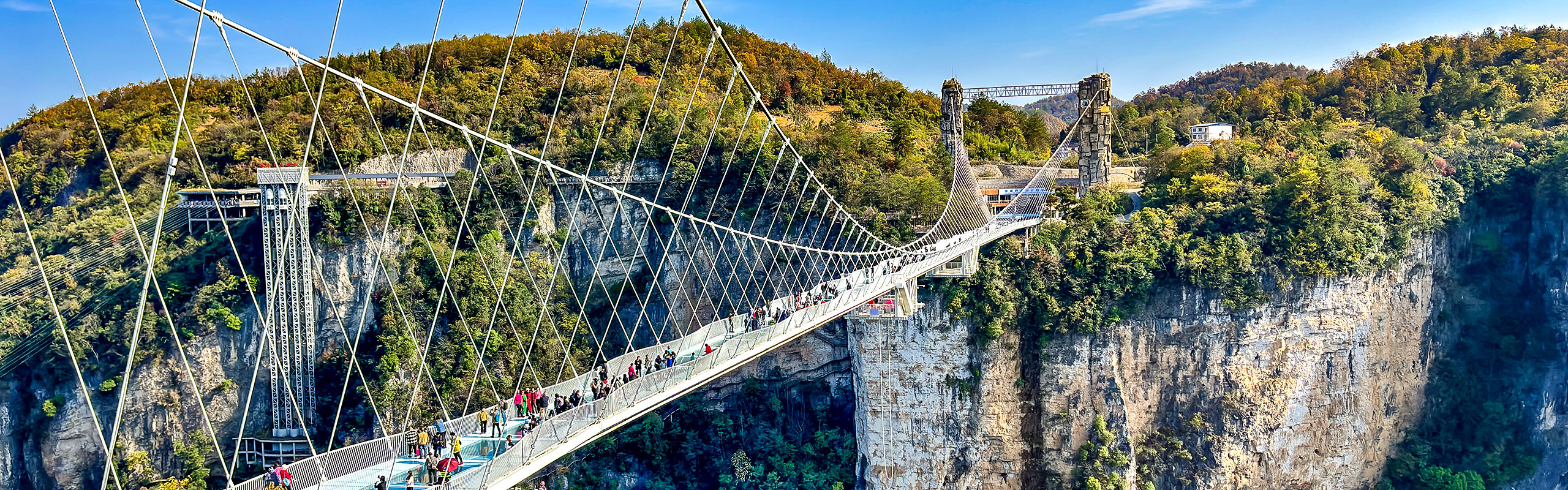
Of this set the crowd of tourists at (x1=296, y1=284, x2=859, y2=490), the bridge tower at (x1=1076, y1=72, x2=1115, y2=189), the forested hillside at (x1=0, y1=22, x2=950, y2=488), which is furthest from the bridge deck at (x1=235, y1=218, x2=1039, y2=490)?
the bridge tower at (x1=1076, y1=72, x2=1115, y2=189)

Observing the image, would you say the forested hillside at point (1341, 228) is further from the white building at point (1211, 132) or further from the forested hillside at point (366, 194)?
the forested hillside at point (366, 194)

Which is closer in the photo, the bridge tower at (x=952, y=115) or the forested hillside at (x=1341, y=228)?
the forested hillside at (x=1341, y=228)

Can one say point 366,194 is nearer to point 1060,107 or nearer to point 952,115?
point 952,115

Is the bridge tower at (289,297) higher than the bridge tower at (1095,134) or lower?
lower

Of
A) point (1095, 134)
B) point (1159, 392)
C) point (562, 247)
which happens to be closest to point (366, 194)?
point (562, 247)

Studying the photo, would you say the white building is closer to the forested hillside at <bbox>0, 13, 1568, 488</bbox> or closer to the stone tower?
the forested hillside at <bbox>0, 13, 1568, 488</bbox>

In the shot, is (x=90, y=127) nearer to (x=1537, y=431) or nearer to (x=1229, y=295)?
(x=1229, y=295)

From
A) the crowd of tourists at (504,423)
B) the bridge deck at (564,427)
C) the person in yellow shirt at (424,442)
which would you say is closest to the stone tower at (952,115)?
the bridge deck at (564,427)
